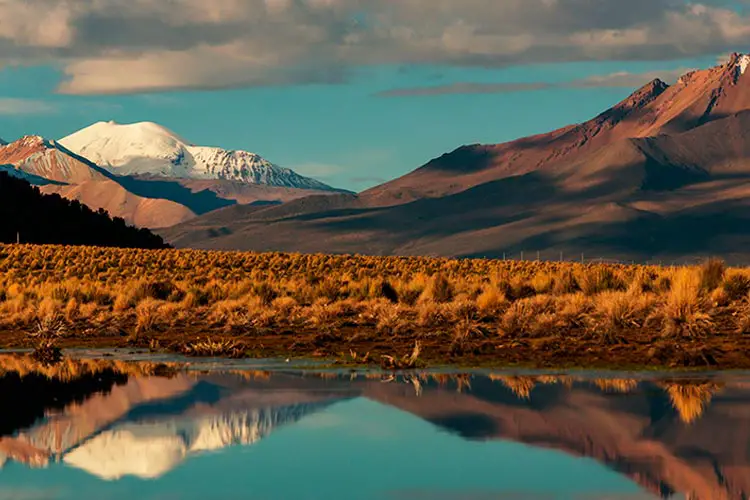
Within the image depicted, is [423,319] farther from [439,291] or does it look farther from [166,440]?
[166,440]

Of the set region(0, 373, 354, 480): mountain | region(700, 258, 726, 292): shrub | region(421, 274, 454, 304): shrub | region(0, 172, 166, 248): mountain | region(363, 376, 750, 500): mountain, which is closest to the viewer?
region(363, 376, 750, 500): mountain

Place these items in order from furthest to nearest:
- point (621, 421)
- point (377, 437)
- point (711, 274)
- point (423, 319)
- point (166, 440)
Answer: point (711, 274), point (423, 319), point (621, 421), point (377, 437), point (166, 440)

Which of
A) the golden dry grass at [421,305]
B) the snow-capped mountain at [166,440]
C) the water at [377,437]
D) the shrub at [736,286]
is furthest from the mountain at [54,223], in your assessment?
the snow-capped mountain at [166,440]

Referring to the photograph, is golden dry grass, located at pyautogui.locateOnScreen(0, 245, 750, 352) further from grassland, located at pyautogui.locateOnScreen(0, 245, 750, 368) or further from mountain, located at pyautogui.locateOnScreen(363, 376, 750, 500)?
mountain, located at pyautogui.locateOnScreen(363, 376, 750, 500)

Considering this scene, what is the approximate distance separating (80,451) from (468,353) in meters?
12.6

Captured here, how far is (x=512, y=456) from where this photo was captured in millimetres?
14969

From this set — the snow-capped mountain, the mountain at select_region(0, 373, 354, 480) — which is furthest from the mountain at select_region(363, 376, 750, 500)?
the snow-capped mountain

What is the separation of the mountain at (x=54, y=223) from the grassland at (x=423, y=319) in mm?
52540

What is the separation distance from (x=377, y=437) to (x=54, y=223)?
95.5 metres

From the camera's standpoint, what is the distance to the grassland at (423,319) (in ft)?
87.1

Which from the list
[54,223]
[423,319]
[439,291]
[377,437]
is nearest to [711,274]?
[439,291]

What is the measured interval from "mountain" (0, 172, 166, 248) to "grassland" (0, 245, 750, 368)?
52540 mm

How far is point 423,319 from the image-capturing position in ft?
107

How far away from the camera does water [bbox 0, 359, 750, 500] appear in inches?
523
